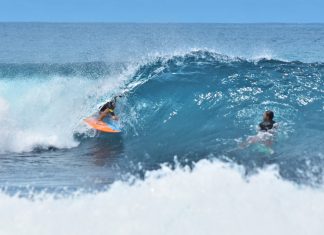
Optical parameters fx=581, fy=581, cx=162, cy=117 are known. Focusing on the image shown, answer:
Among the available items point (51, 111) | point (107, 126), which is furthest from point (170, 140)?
point (51, 111)

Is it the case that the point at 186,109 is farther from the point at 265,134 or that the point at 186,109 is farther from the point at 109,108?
the point at 265,134

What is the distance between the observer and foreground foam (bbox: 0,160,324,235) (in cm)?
687

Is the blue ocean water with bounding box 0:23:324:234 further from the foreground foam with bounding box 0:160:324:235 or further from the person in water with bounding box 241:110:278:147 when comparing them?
the person in water with bounding box 241:110:278:147

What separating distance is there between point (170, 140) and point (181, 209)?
640 cm

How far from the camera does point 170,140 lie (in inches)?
539

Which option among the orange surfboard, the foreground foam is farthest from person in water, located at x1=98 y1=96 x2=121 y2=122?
the foreground foam

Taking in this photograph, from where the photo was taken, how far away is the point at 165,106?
52.6ft

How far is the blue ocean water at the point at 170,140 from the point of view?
312 inches

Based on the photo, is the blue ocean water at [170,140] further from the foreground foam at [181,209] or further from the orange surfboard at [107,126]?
the orange surfboard at [107,126]

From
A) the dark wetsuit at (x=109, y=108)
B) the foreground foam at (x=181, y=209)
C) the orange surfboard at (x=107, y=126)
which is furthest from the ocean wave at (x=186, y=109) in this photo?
the foreground foam at (x=181, y=209)

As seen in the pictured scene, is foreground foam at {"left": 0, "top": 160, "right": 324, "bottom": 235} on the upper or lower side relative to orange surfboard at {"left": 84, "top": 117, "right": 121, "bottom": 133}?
lower

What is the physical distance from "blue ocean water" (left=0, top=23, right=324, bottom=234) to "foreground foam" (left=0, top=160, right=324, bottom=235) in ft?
0.09

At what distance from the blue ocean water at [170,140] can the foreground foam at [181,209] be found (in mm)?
28

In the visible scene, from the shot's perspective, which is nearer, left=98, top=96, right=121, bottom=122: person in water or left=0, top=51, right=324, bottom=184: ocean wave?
left=0, top=51, right=324, bottom=184: ocean wave
